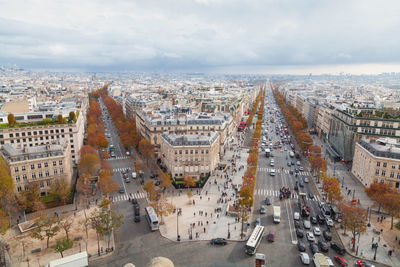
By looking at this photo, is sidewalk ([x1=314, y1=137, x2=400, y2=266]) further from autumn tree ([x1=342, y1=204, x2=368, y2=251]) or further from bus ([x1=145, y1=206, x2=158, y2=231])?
bus ([x1=145, y1=206, x2=158, y2=231])

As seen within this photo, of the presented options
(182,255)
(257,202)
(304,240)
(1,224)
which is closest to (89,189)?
(1,224)

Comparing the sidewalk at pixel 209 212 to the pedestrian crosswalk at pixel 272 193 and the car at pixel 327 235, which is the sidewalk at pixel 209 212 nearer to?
the pedestrian crosswalk at pixel 272 193

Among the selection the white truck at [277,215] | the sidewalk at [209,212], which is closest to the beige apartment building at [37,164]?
the sidewalk at [209,212]

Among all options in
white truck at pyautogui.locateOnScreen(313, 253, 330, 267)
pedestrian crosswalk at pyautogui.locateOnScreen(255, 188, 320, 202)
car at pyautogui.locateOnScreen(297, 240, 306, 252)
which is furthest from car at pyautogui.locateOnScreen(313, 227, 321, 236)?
pedestrian crosswalk at pyautogui.locateOnScreen(255, 188, 320, 202)

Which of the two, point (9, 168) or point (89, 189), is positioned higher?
Result: point (9, 168)

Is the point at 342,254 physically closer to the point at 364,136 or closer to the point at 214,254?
the point at 214,254

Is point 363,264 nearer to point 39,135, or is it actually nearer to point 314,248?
point 314,248
